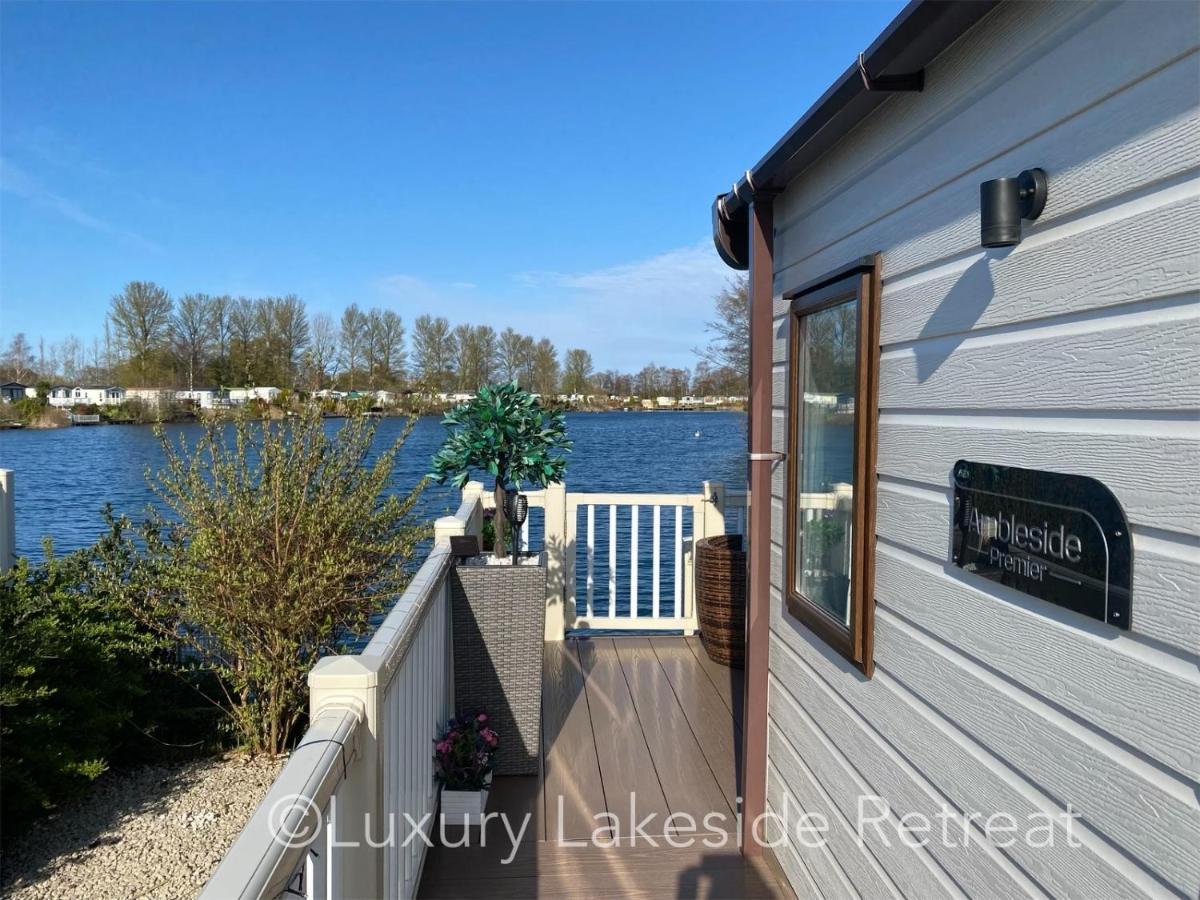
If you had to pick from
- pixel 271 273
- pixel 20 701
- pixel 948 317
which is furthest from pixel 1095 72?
pixel 271 273

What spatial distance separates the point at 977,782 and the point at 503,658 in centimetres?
211

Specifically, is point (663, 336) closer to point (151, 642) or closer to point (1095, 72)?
point (151, 642)

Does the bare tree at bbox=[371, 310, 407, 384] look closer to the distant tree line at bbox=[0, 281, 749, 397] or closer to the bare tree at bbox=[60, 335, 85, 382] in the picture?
the distant tree line at bbox=[0, 281, 749, 397]

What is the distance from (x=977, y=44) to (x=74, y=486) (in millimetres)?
16222

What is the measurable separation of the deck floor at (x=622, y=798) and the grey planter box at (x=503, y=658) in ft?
0.54

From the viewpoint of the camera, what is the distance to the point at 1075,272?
46.8 inches

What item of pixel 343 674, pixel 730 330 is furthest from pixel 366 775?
pixel 730 330

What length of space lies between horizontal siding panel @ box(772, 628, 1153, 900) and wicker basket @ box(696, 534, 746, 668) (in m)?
2.16

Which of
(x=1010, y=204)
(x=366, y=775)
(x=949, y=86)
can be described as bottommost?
(x=366, y=775)

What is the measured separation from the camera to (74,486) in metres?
14.3

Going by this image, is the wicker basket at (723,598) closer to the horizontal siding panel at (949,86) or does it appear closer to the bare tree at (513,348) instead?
the horizontal siding panel at (949,86)

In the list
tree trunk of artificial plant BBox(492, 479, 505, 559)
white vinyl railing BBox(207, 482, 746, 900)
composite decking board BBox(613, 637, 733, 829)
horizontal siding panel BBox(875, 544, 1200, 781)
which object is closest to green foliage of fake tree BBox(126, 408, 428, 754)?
white vinyl railing BBox(207, 482, 746, 900)

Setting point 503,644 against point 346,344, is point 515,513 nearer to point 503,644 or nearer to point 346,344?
point 503,644

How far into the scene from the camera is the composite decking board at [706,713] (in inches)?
130
